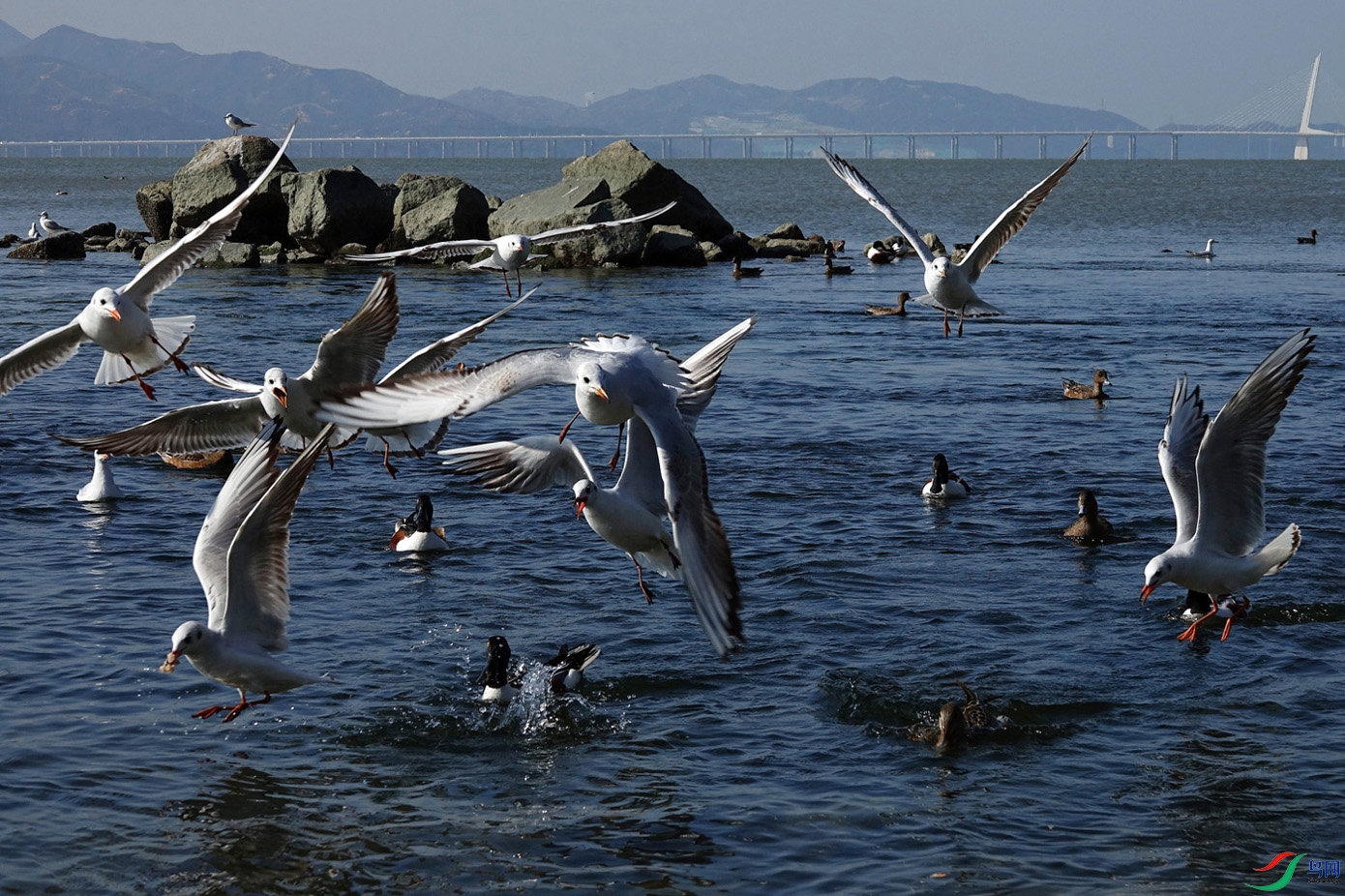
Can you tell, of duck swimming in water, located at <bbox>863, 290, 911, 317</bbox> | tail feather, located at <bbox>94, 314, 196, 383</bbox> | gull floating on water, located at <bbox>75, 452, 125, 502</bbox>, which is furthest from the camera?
duck swimming in water, located at <bbox>863, 290, 911, 317</bbox>

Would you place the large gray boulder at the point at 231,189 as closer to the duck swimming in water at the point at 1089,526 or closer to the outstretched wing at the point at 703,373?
the duck swimming in water at the point at 1089,526

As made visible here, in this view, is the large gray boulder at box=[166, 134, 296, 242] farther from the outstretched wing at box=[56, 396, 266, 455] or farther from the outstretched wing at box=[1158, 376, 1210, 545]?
the outstretched wing at box=[1158, 376, 1210, 545]

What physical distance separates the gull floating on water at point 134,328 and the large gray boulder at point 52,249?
36.2m

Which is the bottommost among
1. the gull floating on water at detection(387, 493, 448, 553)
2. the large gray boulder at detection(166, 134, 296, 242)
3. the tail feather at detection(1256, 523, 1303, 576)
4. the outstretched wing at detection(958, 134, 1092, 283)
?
the gull floating on water at detection(387, 493, 448, 553)

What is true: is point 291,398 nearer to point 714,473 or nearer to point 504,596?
point 504,596

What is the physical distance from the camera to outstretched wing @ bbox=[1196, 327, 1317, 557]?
9.30m

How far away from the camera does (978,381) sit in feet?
74.8

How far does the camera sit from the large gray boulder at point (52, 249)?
147ft

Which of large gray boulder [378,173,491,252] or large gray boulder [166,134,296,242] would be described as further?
large gray boulder [166,134,296,242]

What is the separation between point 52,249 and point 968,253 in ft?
120

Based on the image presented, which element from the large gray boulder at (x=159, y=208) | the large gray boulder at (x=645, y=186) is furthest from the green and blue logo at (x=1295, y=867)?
the large gray boulder at (x=159, y=208)

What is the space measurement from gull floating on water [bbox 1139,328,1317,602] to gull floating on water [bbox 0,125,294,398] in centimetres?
646

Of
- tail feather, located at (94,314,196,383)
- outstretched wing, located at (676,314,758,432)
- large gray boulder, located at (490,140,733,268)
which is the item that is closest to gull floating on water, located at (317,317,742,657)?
outstretched wing, located at (676,314,758,432)

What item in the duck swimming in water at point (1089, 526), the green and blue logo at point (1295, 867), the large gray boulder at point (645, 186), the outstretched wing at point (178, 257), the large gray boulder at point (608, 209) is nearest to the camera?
the green and blue logo at point (1295, 867)
